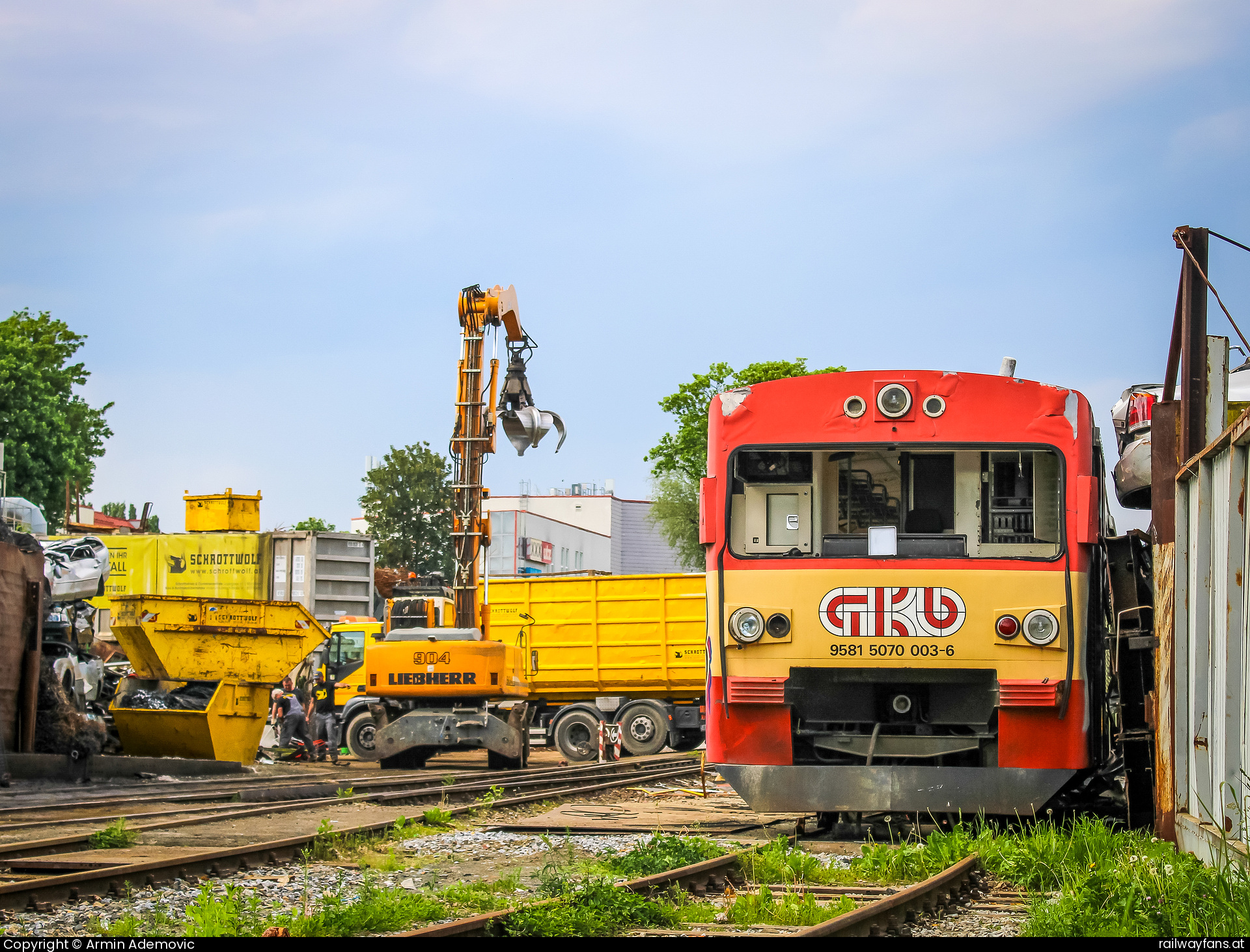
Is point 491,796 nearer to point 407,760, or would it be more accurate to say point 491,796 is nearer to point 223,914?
Result: point 407,760

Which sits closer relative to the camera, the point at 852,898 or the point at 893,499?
the point at 852,898

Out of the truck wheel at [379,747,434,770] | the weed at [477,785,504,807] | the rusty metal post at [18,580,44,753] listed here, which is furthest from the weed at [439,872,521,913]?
the truck wheel at [379,747,434,770]

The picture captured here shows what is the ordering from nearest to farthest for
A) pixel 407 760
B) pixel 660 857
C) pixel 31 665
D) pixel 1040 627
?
pixel 660 857
pixel 1040 627
pixel 31 665
pixel 407 760

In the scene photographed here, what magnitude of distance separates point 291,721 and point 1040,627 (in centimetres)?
1730

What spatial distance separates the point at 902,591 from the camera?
8781 millimetres

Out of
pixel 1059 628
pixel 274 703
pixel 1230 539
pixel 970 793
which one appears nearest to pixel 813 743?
pixel 970 793

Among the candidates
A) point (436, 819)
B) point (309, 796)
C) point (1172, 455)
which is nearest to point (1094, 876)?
point (1172, 455)

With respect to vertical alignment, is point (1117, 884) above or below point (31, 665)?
below

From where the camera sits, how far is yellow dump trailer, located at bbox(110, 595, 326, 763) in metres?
17.3

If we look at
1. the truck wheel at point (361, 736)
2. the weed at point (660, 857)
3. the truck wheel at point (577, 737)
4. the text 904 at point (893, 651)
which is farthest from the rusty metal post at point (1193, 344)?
the truck wheel at point (361, 736)

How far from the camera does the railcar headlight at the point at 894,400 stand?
9.14 m

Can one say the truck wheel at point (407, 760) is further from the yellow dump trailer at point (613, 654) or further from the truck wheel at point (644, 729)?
the truck wheel at point (644, 729)

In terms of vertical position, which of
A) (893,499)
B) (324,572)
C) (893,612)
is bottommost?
(893,612)
